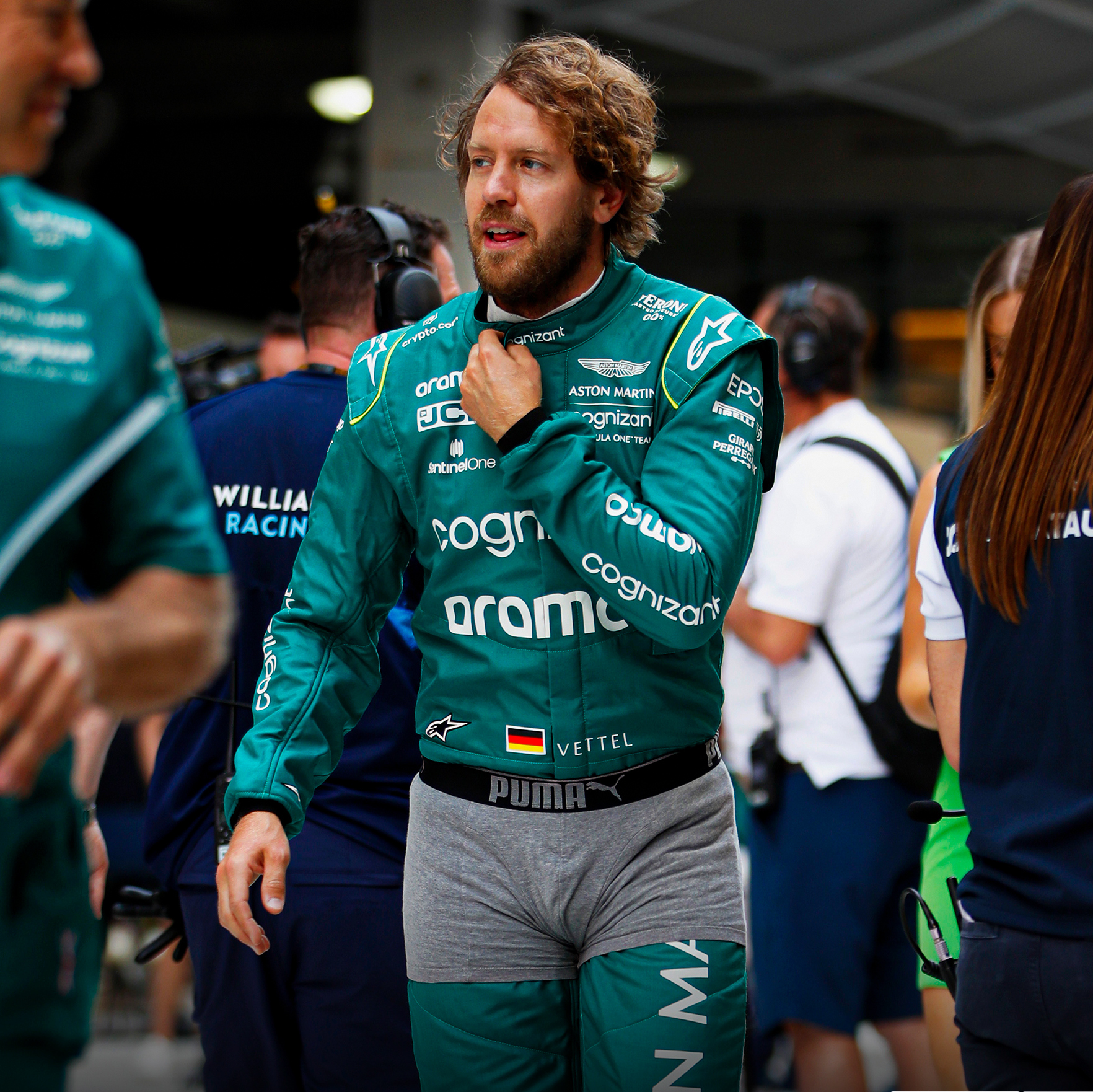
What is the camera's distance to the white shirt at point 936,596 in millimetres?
2127

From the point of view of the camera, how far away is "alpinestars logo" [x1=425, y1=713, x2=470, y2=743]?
7.01ft

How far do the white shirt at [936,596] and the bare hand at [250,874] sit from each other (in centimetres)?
100

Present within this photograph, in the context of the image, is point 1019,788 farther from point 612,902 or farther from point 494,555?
point 494,555

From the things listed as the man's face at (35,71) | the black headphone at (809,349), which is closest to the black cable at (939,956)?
the man's face at (35,71)

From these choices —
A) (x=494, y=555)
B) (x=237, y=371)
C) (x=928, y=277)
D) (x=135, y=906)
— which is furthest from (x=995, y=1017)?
(x=928, y=277)

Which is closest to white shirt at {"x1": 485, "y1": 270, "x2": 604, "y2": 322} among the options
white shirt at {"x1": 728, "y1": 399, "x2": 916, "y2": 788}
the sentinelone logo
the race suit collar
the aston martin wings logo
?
the race suit collar

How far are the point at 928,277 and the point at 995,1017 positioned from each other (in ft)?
44.4

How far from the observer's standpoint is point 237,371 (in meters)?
4.67

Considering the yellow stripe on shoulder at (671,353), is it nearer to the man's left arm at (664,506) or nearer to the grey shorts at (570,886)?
the man's left arm at (664,506)

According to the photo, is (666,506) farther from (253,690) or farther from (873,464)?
(873,464)

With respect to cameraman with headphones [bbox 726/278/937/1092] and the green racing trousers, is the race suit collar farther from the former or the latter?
cameraman with headphones [bbox 726/278/937/1092]

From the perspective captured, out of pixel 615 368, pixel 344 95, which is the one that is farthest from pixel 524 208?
pixel 344 95

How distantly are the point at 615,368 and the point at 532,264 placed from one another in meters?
0.20

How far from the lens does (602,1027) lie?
2023mm
